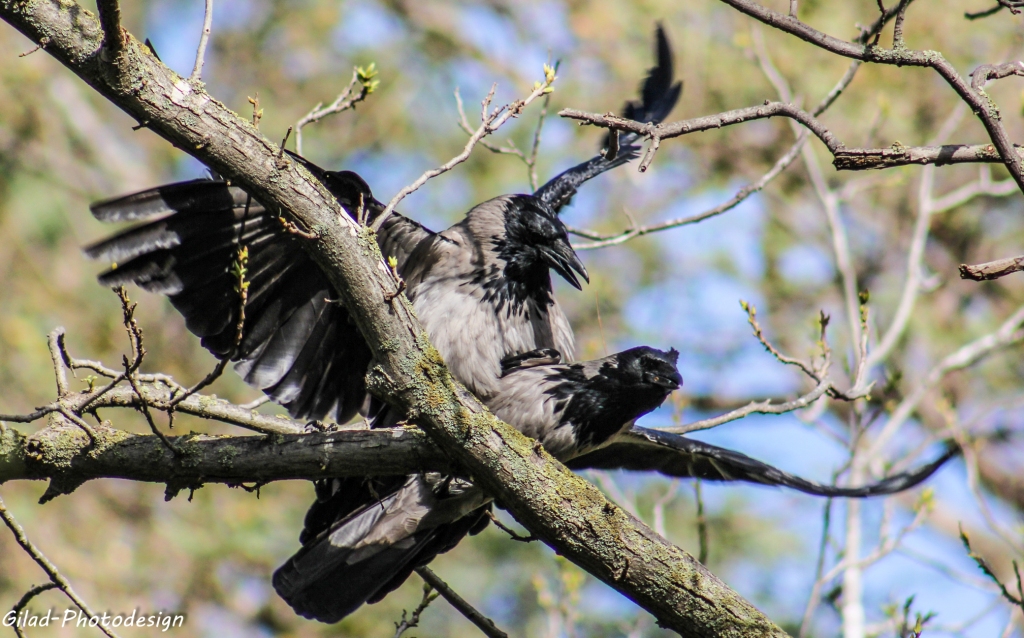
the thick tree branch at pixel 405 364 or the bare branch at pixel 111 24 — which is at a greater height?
the bare branch at pixel 111 24

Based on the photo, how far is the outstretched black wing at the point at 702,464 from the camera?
4.61 meters

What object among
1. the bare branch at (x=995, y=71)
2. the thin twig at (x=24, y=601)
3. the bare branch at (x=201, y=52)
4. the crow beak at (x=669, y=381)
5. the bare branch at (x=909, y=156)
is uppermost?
the bare branch at (x=201, y=52)

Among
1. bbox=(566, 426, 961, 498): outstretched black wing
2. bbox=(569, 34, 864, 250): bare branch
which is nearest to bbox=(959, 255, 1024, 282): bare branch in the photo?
bbox=(566, 426, 961, 498): outstretched black wing

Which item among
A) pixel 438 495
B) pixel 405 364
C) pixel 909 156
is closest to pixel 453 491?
pixel 438 495

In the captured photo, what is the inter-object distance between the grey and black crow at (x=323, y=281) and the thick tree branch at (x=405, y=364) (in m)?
0.70

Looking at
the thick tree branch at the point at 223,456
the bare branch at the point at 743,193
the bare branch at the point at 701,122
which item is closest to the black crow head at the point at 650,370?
the bare branch at the point at 743,193

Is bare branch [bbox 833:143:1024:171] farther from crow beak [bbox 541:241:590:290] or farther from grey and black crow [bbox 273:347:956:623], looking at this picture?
crow beak [bbox 541:241:590:290]

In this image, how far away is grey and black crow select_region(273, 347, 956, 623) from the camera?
170 inches

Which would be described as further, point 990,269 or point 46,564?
point 46,564

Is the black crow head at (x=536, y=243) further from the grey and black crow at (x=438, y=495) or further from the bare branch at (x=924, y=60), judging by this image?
the bare branch at (x=924, y=60)

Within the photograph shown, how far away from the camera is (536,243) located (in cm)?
495

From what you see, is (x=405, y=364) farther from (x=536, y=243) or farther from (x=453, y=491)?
(x=536, y=243)

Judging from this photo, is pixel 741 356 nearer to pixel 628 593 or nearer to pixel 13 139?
pixel 628 593

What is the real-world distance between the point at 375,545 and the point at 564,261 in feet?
5.64
